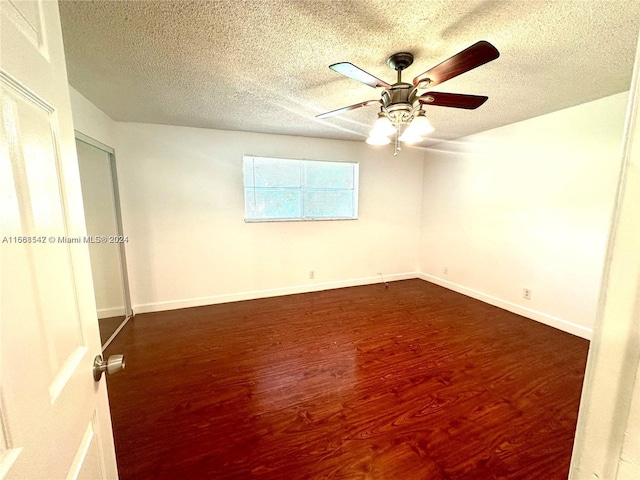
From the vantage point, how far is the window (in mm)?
3598

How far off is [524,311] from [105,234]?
4882mm

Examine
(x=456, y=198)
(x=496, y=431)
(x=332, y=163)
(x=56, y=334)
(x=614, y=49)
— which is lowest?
(x=496, y=431)

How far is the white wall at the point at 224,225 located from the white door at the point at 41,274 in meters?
2.80

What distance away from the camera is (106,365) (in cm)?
76

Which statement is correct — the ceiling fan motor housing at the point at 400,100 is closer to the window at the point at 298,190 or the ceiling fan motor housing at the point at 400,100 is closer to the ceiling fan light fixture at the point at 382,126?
the ceiling fan light fixture at the point at 382,126

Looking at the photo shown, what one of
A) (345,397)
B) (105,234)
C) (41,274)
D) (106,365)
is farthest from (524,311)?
(105,234)

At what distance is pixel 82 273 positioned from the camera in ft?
2.31

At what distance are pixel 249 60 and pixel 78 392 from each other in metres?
1.96

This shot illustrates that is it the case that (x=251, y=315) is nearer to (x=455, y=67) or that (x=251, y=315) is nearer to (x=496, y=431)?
(x=496, y=431)

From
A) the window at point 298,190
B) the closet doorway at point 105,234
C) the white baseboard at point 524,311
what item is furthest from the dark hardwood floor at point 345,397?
the window at point 298,190

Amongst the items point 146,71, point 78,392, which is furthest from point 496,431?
point 146,71

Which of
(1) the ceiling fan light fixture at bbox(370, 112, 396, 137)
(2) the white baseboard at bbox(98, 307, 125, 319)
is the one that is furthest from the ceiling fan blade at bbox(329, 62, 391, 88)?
(2) the white baseboard at bbox(98, 307, 125, 319)

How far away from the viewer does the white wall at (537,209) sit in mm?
2465

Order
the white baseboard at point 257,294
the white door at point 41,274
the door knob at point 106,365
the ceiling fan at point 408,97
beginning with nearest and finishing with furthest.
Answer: the white door at point 41,274 → the door knob at point 106,365 → the ceiling fan at point 408,97 → the white baseboard at point 257,294
